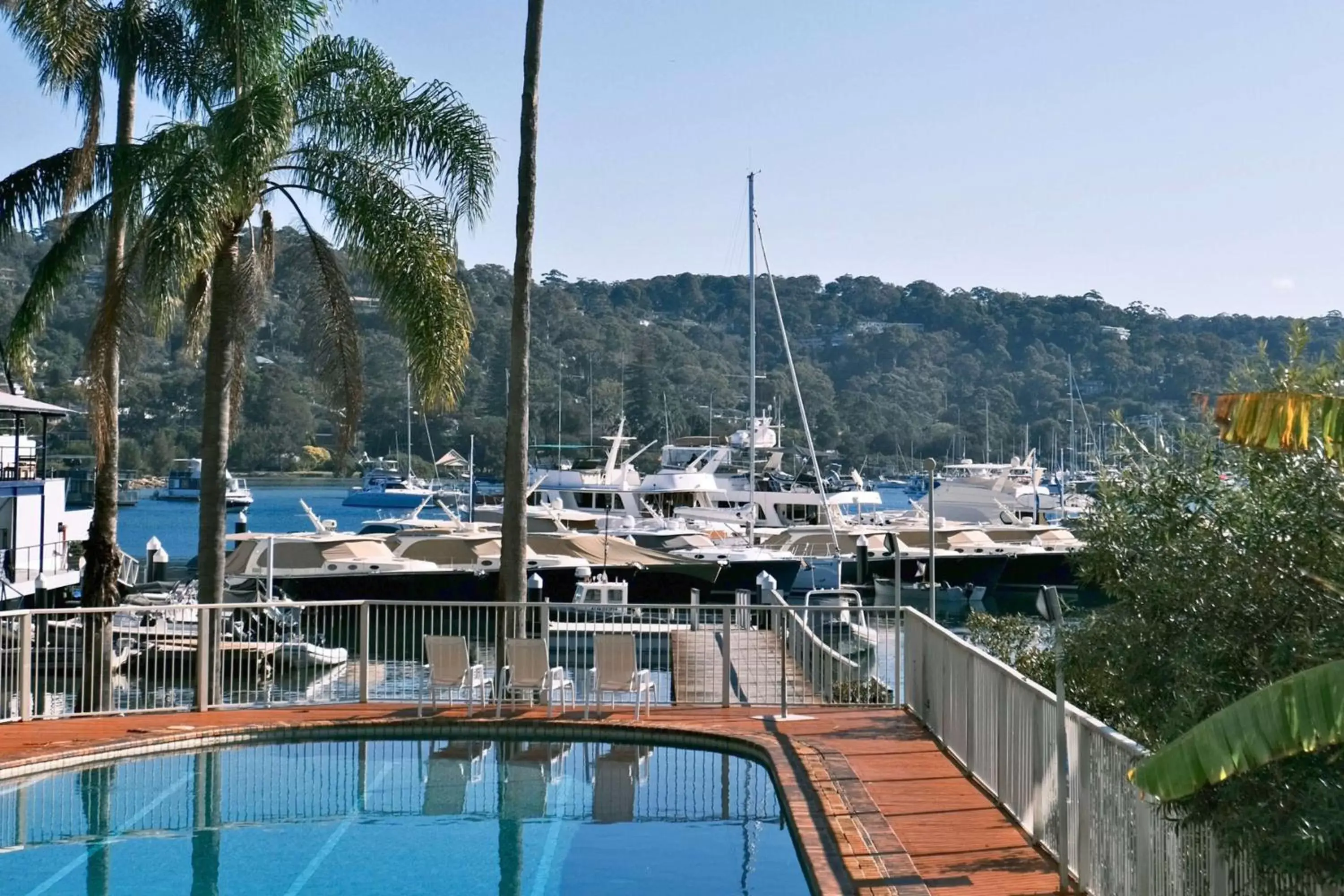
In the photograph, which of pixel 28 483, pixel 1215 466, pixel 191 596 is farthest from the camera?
pixel 191 596

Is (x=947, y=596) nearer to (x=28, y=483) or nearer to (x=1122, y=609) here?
(x=28, y=483)

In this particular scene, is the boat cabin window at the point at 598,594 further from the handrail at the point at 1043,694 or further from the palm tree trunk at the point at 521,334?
the handrail at the point at 1043,694

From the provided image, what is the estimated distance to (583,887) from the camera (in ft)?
33.5

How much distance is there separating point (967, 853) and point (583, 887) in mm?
2672

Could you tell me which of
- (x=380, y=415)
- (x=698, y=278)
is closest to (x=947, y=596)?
(x=380, y=415)

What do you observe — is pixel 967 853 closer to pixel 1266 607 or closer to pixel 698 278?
pixel 1266 607

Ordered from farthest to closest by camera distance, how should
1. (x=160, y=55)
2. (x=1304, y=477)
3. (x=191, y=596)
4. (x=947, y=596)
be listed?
(x=947, y=596), (x=191, y=596), (x=160, y=55), (x=1304, y=477)

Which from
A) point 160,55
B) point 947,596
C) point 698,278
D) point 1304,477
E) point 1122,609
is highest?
point 698,278

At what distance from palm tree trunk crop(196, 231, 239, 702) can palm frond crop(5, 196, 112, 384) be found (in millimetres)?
1670

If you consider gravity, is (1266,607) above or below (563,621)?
above

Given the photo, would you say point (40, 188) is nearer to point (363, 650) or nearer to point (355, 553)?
point (363, 650)

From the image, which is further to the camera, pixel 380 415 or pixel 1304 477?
pixel 380 415

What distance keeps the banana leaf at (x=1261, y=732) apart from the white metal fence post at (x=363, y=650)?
1052cm

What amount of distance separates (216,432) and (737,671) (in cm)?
767
